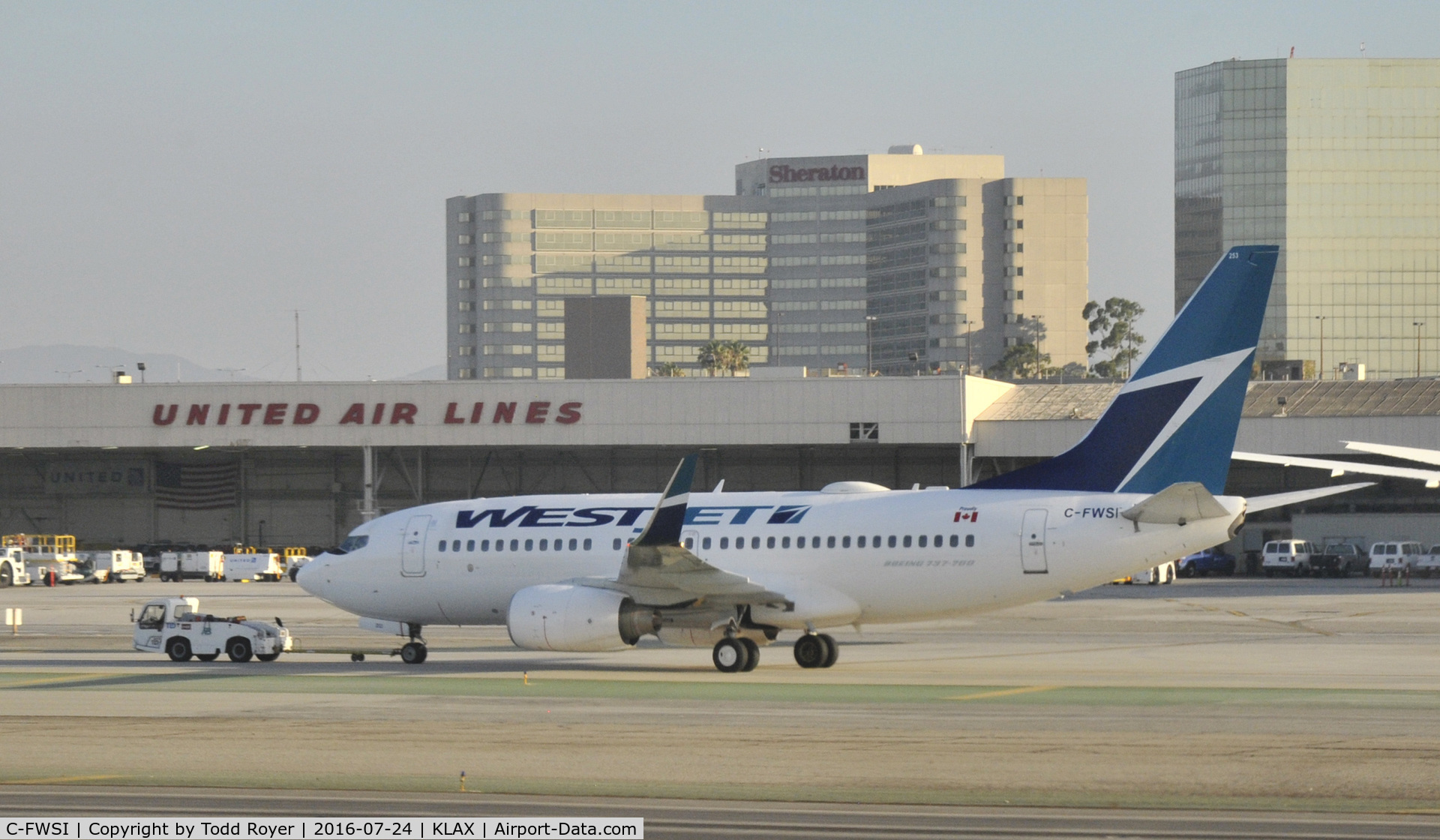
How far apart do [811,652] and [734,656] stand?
181 centimetres

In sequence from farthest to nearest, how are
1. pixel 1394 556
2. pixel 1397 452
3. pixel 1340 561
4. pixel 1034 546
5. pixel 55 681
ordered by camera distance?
pixel 1340 561 < pixel 1394 556 < pixel 1397 452 < pixel 55 681 < pixel 1034 546

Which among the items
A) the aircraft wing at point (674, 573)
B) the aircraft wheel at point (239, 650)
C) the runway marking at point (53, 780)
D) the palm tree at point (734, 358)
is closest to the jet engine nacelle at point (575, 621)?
the aircraft wing at point (674, 573)

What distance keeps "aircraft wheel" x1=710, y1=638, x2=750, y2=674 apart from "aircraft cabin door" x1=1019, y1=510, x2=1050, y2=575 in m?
5.23

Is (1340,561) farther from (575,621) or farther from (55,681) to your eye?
(55,681)

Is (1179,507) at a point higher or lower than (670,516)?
higher

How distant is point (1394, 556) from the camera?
7025 cm

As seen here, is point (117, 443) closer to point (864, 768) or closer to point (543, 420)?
point (543, 420)

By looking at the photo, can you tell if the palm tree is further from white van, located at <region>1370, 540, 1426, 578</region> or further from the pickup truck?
white van, located at <region>1370, 540, 1426, 578</region>

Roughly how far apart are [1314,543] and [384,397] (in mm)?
45174

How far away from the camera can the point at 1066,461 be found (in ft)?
101

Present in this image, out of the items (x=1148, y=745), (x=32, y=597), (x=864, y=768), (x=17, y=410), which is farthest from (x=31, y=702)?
(x=17, y=410)

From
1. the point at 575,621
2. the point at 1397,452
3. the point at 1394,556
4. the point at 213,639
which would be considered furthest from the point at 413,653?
the point at 1394,556

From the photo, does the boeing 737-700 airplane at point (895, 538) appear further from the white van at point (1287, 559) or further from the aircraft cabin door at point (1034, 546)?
the white van at point (1287, 559)

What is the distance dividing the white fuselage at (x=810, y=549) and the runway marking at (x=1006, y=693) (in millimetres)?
3083
